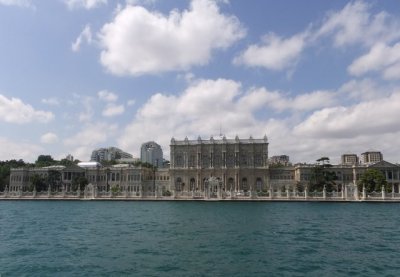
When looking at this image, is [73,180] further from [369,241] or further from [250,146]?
[369,241]

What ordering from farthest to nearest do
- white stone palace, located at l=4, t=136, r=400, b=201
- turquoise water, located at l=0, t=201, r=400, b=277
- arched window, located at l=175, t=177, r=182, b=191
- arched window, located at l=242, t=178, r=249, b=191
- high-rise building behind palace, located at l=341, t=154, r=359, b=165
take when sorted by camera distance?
1. high-rise building behind palace, located at l=341, t=154, r=359, b=165
2. arched window, located at l=175, t=177, r=182, b=191
3. arched window, located at l=242, t=178, r=249, b=191
4. white stone palace, located at l=4, t=136, r=400, b=201
5. turquoise water, located at l=0, t=201, r=400, b=277

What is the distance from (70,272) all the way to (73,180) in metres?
86.8

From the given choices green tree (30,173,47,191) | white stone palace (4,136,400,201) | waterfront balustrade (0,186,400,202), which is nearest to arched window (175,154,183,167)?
white stone palace (4,136,400,201)

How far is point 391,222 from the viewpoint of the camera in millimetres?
35281

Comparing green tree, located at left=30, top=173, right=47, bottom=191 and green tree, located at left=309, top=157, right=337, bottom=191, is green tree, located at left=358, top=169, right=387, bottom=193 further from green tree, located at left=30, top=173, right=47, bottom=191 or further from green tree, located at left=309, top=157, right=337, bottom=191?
green tree, located at left=30, top=173, right=47, bottom=191

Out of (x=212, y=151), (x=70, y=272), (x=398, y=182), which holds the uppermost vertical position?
(x=212, y=151)

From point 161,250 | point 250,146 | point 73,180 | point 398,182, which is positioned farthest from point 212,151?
point 161,250

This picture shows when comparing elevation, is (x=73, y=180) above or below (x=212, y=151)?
below

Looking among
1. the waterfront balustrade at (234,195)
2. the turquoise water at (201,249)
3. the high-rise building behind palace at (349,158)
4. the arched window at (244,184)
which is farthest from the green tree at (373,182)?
Result: the high-rise building behind palace at (349,158)

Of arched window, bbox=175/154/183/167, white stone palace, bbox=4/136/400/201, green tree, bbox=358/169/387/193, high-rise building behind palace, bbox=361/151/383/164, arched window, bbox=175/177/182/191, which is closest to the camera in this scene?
green tree, bbox=358/169/387/193

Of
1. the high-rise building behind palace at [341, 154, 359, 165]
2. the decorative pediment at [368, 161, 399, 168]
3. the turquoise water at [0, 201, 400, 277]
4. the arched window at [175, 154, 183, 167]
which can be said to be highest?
the high-rise building behind palace at [341, 154, 359, 165]

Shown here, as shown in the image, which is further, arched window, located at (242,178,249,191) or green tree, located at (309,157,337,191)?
arched window, located at (242,178,249,191)

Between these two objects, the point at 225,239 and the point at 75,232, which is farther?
the point at 75,232

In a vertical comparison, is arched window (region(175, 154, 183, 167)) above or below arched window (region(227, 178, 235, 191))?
above
